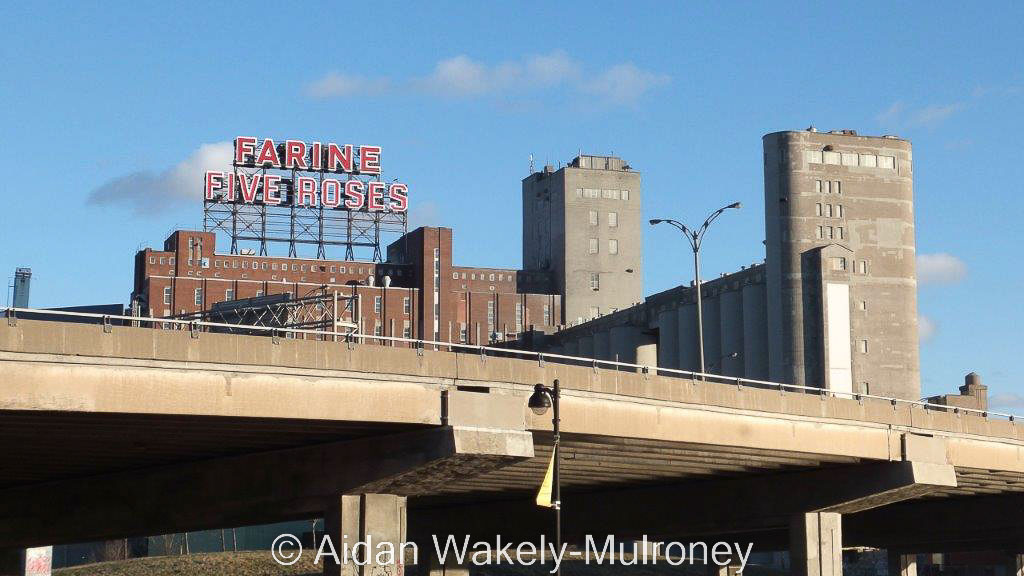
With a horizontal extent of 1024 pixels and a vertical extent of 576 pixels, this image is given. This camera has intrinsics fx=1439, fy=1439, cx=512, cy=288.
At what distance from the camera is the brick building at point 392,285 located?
17400 cm

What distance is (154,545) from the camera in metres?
104

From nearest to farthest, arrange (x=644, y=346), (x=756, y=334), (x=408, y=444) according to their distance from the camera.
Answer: (x=408, y=444) → (x=756, y=334) → (x=644, y=346)

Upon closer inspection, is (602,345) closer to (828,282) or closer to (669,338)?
(669,338)

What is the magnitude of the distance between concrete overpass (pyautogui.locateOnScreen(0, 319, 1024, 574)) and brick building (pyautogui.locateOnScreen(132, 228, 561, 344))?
112 m

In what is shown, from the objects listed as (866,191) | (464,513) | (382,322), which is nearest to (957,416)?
(464,513)

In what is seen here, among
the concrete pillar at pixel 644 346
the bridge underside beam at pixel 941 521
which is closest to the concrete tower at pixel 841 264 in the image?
the concrete pillar at pixel 644 346

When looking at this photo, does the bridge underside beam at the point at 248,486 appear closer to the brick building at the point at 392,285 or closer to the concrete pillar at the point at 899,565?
the concrete pillar at the point at 899,565

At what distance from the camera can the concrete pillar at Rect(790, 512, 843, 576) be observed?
57.6 m

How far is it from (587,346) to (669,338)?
63.9 feet

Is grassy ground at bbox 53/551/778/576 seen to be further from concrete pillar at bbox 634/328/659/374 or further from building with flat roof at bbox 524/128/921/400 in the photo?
concrete pillar at bbox 634/328/659/374

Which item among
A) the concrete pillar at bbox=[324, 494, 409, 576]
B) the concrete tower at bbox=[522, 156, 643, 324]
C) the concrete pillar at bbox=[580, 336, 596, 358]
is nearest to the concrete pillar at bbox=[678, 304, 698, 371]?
the concrete pillar at bbox=[580, 336, 596, 358]

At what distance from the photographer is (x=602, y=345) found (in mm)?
152500

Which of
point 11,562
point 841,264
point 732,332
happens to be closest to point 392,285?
point 732,332

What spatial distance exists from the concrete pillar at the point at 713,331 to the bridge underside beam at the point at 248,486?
291 feet
